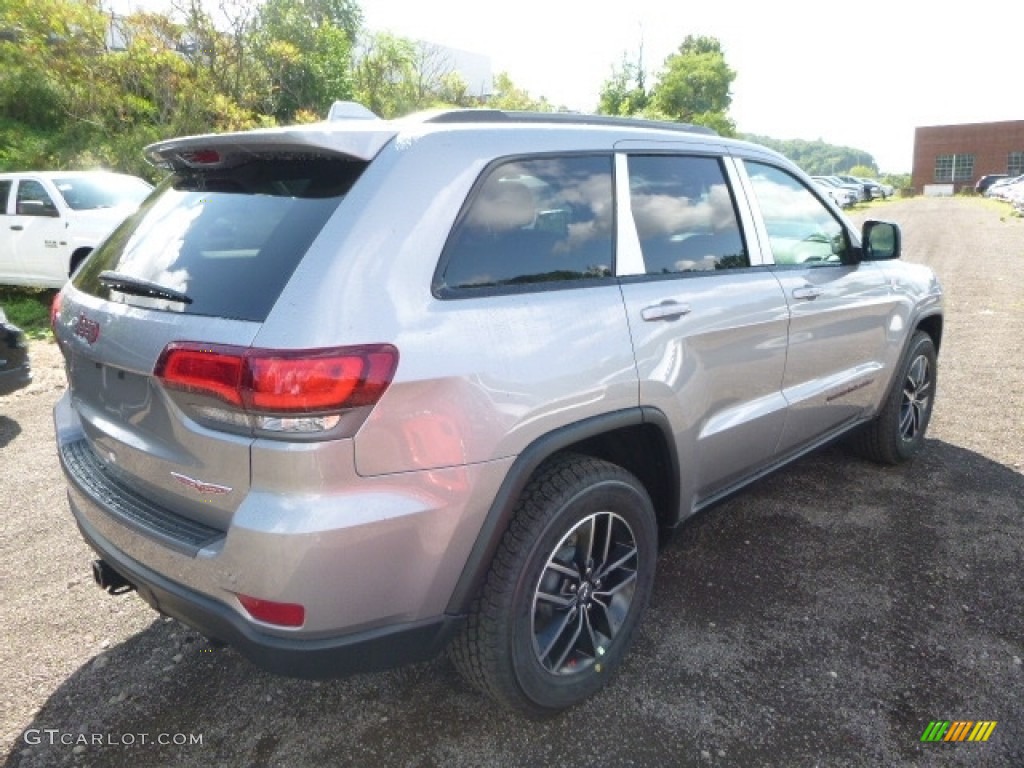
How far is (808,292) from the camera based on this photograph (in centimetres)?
317

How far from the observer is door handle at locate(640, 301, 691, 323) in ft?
7.74

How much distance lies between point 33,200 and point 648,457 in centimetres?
957

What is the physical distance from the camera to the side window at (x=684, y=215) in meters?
2.54

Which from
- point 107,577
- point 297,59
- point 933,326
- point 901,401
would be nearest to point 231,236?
point 107,577

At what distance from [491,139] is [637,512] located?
4.20 feet

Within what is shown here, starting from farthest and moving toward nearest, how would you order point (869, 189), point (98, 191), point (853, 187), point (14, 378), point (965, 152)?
point (965, 152) → point (869, 189) → point (853, 187) → point (98, 191) → point (14, 378)

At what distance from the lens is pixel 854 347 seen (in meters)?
3.58

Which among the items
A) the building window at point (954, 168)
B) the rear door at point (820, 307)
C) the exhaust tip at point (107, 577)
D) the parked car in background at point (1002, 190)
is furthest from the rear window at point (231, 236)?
the building window at point (954, 168)

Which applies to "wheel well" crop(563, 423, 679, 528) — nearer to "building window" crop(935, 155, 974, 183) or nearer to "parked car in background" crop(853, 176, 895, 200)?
"parked car in background" crop(853, 176, 895, 200)

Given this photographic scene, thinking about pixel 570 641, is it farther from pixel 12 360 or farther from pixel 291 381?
pixel 12 360

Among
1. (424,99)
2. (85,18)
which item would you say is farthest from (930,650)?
(424,99)

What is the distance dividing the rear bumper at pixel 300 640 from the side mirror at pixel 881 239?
297cm

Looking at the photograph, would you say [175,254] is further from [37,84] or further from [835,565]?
→ [37,84]

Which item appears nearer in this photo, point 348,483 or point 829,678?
point 348,483
